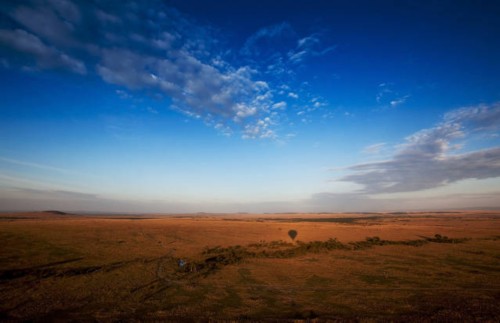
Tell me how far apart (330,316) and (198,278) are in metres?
9.24

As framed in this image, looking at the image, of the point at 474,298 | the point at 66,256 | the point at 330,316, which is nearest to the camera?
the point at 330,316

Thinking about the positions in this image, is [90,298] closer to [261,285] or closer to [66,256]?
[261,285]

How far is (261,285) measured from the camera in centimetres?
1541

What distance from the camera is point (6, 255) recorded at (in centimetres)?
2141

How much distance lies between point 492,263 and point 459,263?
2.39m

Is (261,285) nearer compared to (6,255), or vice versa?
(261,285)

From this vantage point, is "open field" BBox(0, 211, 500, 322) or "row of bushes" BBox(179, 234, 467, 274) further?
"row of bushes" BBox(179, 234, 467, 274)

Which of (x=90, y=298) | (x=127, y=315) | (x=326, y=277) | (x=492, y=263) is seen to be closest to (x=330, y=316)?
(x=326, y=277)

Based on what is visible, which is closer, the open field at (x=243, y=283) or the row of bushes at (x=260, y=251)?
the open field at (x=243, y=283)

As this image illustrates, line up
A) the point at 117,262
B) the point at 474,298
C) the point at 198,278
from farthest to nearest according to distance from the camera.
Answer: the point at 117,262
the point at 198,278
the point at 474,298

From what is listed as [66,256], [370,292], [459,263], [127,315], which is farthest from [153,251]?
[459,263]

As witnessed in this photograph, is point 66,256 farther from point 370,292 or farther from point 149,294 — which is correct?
point 370,292

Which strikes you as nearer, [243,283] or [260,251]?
[243,283]

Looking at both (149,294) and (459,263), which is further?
(459,263)
